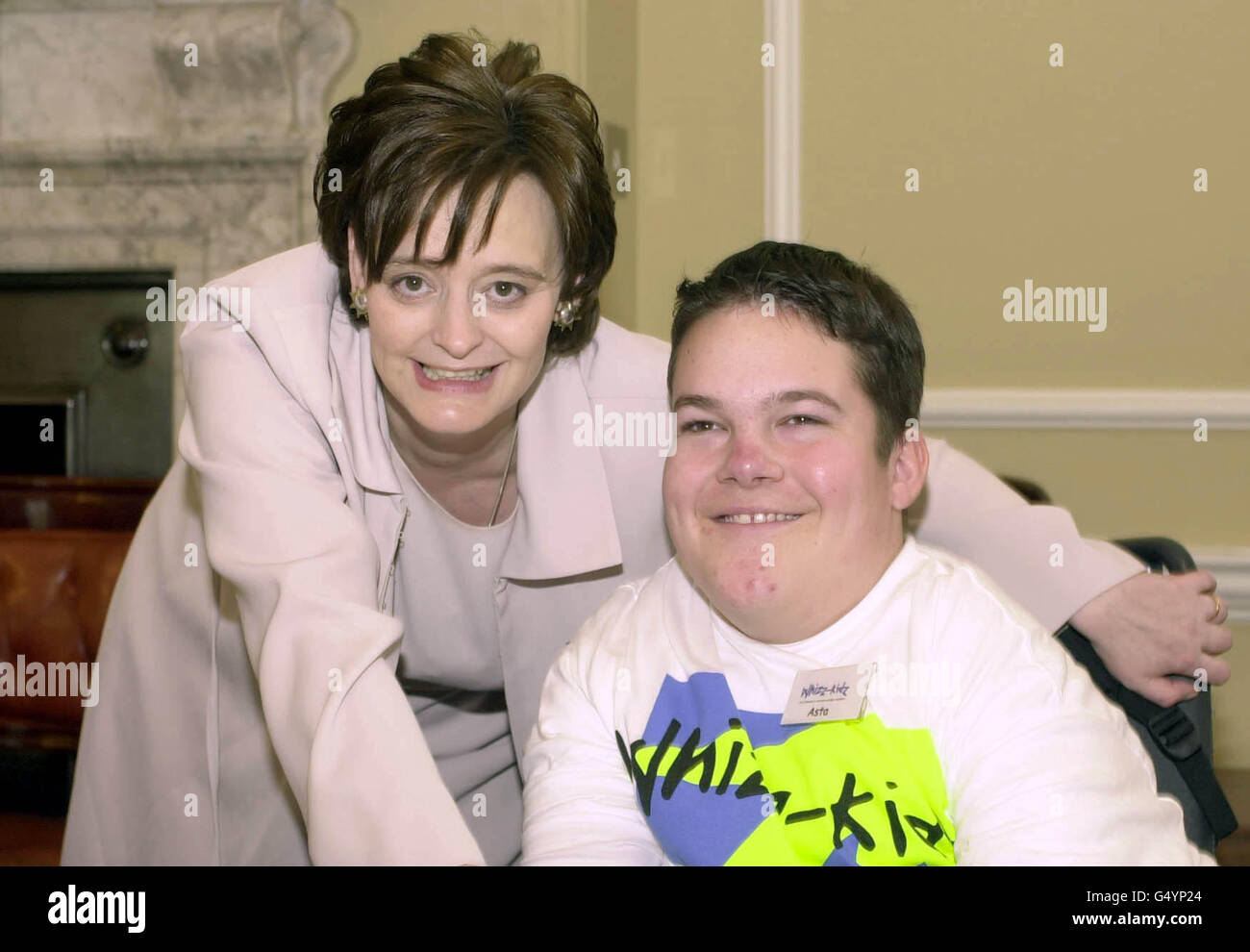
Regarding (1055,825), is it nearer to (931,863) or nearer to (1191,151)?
(931,863)

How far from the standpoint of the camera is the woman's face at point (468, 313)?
1266 mm

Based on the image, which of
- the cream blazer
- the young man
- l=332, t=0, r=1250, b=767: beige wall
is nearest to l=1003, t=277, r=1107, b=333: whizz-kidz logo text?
l=332, t=0, r=1250, b=767: beige wall

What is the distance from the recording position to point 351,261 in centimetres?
136

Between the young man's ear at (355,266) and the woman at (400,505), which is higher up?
the young man's ear at (355,266)

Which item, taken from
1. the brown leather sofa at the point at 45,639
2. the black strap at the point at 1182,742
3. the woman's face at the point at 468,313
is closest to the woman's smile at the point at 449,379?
the woman's face at the point at 468,313

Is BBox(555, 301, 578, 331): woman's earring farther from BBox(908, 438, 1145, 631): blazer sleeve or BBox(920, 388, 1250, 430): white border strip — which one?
BBox(920, 388, 1250, 430): white border strip

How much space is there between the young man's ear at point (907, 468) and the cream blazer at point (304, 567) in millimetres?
192

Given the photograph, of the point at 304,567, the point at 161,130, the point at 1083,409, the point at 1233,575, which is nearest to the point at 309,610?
the point at 304,567

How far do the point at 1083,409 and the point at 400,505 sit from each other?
6.06 ft

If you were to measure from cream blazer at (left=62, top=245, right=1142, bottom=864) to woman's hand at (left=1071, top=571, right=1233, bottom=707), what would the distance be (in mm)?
24

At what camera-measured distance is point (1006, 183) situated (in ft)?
9.20

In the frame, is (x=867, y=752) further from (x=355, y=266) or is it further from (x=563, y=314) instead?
(x=355, y=266)

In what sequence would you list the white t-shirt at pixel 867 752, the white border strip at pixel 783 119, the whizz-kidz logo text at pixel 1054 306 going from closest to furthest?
1. the white t-shirt at pixel 867 752
2. the whizz-kidz logo text at pixel 1054 306
3. the white border strip at pixel 783 119
